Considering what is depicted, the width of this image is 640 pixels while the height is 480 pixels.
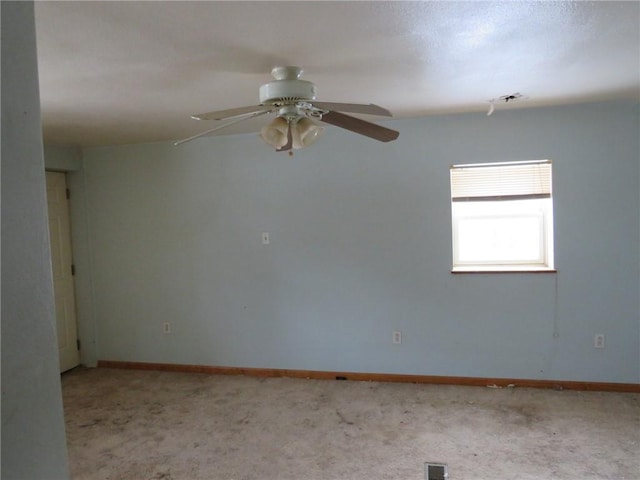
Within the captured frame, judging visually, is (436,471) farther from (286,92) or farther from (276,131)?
(286,92)

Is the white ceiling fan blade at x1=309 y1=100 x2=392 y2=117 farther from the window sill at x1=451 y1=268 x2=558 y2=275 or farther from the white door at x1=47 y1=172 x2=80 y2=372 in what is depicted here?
the white door at x1=47 y1=172 x2=80 y2=372

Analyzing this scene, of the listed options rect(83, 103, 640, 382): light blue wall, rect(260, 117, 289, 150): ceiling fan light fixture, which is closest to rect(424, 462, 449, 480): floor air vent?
rect(83, 103, 640, 382): light blue wall

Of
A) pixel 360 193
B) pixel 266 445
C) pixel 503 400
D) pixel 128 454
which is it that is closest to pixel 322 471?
pixel 266 445

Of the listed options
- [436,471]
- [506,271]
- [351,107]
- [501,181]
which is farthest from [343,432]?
[501,181]

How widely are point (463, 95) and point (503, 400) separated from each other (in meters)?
2.27

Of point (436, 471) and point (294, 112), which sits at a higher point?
point (294, 112)

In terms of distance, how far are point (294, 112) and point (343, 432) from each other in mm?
2095

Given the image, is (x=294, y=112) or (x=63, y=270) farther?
(x=63, y=270)

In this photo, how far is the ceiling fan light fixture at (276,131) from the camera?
80.9 inches

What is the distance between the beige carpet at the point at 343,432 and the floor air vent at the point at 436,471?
0.12 ft

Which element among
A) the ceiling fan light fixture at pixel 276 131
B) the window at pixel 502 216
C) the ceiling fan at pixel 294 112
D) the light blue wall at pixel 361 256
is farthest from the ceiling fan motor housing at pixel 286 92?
→ the window at pixel 502 216

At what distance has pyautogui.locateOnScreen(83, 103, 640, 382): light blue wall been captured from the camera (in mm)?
3289

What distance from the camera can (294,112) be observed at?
201 cm

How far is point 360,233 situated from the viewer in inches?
144
